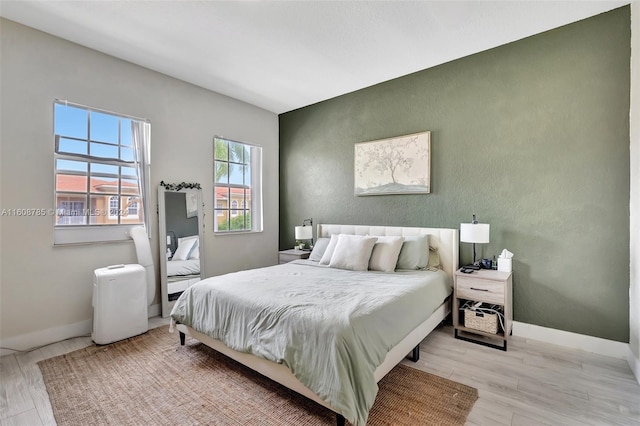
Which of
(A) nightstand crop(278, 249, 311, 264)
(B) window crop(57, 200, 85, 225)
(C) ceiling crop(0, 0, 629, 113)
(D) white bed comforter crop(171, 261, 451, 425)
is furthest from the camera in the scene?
(A) nightstand crop(278, 249, 311, 264)

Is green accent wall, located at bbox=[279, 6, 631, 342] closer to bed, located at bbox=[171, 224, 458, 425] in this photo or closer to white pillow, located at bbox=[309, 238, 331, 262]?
bed, located at bbox=[171, 224, 458, 425]

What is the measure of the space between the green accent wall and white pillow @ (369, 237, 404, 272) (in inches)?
22.6

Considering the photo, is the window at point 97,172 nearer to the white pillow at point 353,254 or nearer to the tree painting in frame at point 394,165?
the white pillow at point 353,254

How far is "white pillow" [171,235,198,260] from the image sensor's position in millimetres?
3756

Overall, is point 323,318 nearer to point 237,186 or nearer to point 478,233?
point 478,233

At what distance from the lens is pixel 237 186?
15.3 feet

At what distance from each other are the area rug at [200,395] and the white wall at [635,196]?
1.43 metres

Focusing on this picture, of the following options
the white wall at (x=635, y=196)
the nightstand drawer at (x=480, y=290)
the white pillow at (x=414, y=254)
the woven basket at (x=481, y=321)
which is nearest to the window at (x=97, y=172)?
the white pillow at (x=414, y=254)

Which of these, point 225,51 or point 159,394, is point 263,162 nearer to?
point 225,51

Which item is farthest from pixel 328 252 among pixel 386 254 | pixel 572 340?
pixel 572 340

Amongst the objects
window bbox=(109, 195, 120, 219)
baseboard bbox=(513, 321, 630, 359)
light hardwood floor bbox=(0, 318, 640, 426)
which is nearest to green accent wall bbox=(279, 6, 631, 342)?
baseboard bbox=(513, 321, 630, 359)

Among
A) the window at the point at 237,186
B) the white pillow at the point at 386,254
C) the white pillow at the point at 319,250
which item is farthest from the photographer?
the window at the point at 237,186

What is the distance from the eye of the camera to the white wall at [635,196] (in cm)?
224

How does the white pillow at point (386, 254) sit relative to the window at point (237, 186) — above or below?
below
